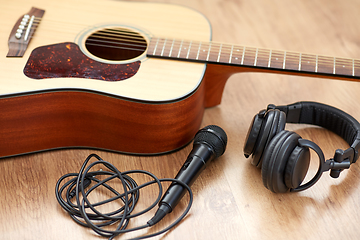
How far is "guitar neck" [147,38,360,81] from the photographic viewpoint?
0.94m

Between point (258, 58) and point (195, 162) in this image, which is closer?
point (195, 162)

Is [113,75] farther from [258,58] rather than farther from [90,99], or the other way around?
[258,58]

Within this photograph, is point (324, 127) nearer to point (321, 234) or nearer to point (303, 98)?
point (303, 98)

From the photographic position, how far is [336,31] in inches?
54.2

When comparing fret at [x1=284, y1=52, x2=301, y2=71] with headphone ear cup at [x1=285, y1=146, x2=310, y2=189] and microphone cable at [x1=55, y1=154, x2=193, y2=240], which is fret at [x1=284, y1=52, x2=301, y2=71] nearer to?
headphone ear cup at [x1=285, y1=146, x2=310, y2=189]

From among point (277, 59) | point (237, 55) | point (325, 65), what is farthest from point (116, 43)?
point (325, 65)

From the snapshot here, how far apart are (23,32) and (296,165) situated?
0.80 meters

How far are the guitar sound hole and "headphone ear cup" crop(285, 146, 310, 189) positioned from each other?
1.77 ft

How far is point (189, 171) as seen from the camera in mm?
838

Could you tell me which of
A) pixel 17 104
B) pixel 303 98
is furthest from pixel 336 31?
pixel 17 104

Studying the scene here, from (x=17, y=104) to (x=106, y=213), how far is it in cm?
33

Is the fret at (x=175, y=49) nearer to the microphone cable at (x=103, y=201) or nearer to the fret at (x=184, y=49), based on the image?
the fret at (x=184, y=49)

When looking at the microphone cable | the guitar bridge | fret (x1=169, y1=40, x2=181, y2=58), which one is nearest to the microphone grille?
the microphone cable

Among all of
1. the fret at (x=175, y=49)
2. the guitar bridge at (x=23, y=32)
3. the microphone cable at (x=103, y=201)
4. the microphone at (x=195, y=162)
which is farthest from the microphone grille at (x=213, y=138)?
the guitar bridge at (x=23, y=32)
